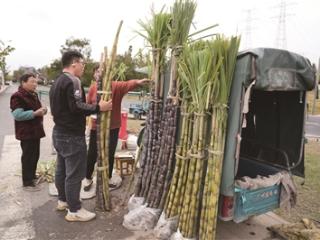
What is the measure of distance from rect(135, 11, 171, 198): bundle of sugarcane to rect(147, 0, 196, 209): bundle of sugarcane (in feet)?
0.35

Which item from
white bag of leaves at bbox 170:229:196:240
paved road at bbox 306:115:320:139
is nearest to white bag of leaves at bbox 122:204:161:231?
white bag of leaves at bbox 170:229:196:240

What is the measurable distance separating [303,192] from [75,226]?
357cm

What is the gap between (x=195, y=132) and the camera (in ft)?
10.3

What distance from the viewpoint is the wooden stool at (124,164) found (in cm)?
526

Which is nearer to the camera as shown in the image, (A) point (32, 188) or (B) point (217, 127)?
(B) point (217, 127)

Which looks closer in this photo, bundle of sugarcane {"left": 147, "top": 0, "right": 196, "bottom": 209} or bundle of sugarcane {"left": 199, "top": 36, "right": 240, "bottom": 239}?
bundle of sugarcane {"left": 199, "top": 36, "right": 240, "bottom": 239}

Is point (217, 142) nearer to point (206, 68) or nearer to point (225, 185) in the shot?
point (225, 185)

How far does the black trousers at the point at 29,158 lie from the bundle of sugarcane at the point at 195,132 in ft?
8.46

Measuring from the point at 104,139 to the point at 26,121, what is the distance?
1.41m

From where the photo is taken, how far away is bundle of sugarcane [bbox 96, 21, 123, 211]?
3693mm

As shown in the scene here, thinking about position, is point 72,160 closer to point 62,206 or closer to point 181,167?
point 62,206

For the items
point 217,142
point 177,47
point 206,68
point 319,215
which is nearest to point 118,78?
point 177,47

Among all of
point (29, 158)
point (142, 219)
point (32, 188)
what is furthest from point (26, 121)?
point (142, 219)

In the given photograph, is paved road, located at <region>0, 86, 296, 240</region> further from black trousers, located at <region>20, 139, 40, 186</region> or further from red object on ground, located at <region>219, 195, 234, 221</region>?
red object on ground, located at <region>219, 195, 234, 221</region>
